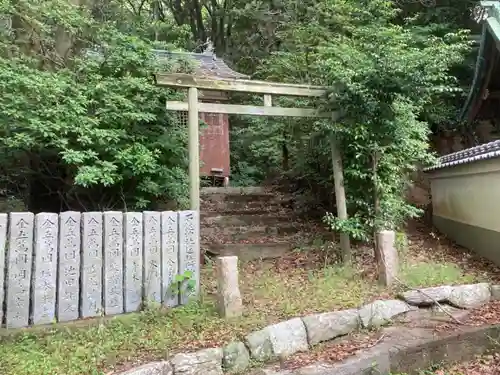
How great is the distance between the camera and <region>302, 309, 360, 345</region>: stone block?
5.16 m

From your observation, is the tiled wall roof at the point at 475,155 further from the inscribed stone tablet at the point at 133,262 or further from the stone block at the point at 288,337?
the inscribed stone tablet at the point at 133,262

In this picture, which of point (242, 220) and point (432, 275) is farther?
point (242, 220)

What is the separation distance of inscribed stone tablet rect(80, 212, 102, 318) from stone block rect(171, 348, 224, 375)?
129cm

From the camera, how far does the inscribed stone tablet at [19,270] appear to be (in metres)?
4.50

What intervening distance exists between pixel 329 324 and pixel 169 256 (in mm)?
2173

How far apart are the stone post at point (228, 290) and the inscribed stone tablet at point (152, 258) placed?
30.7 inches

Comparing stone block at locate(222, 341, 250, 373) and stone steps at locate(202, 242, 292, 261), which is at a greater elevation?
stone steps at locate(202, 242, 292, 261)

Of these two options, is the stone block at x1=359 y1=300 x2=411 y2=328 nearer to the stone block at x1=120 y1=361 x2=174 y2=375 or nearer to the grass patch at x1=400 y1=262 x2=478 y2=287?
the grass patch at x1=400 y1=262 x2=478 y2=287

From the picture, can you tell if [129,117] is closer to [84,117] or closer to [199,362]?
[84,117]

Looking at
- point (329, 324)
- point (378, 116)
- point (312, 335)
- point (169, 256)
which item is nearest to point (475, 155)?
point (378, 116)

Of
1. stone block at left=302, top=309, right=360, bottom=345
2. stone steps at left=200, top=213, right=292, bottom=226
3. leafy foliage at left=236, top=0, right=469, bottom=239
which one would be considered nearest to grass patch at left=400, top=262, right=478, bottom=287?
leafy foliage at left=236, top=0, right=469, bottom=239

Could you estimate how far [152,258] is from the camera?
5.34 metres

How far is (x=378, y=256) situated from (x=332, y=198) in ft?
10.2

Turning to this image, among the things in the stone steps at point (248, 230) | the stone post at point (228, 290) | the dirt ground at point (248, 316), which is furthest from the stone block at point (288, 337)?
the stone steps at point (248, 230)
